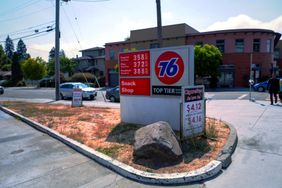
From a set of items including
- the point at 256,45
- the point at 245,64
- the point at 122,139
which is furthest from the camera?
the point at 245,64

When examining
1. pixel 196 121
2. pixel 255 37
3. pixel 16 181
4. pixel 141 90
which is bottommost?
pixel 16 181

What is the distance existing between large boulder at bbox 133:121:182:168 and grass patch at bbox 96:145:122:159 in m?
0.57

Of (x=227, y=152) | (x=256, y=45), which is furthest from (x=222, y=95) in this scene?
(x=227, y=152)

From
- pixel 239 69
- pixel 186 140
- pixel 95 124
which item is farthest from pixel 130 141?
pixel 239 69

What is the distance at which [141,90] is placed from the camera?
8.90 metres

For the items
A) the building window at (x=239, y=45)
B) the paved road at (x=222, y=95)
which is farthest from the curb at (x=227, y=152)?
the building window at (x=239, y=45)

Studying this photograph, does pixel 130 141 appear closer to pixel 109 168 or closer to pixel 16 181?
pixel 109 168

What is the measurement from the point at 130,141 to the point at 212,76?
28978 mm

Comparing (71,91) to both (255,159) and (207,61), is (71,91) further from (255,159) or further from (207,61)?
(255,159)

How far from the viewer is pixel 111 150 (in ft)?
20.2

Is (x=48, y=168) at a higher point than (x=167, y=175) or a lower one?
lower

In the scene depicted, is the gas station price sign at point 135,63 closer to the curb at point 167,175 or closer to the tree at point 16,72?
the curb at point 167,175

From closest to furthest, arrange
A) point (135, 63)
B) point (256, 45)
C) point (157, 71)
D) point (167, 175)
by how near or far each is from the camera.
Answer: point (167, 175) < point (157, 71) < point (135, 63) < point (256, 45)

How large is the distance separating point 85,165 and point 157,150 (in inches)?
62.9
